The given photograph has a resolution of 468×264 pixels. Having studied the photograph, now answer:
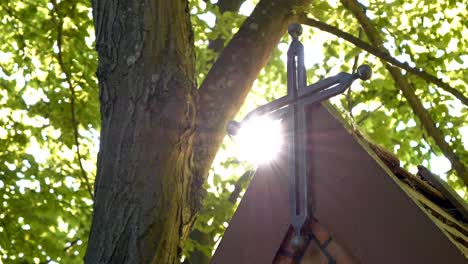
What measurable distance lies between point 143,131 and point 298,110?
70 centimetres

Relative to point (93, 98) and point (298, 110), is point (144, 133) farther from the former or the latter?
point (93, 98)

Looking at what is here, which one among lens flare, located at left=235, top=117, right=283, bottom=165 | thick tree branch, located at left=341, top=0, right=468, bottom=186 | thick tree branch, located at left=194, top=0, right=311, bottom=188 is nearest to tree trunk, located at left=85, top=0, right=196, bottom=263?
lens flare, located at left=235, top=117, right=283, bottom=165

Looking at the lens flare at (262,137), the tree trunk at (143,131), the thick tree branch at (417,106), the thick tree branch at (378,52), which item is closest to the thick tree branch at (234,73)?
the thick tree branch at (378,52)

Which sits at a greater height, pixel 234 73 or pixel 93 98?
pixel 93 98

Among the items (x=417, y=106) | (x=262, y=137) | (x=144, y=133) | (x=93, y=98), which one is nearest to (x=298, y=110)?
(x=262, y=137)

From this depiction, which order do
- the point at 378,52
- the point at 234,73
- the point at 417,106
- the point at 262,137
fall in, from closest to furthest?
the point at 262,137 → the point at 234,73 → the point at 378,52 → the point at 417,106

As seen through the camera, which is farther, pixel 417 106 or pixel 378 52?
pixel 417 106

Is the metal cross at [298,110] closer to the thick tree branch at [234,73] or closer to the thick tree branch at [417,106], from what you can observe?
the thick tree branch at [234,73]

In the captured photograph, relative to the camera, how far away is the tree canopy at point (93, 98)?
5.76 m

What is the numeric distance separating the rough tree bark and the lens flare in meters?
0.30

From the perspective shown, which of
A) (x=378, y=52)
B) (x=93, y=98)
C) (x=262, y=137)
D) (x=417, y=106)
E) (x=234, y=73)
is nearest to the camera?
(x=262, y=137)

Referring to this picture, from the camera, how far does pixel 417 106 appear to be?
4.82 meters

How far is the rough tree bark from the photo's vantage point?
2941mm

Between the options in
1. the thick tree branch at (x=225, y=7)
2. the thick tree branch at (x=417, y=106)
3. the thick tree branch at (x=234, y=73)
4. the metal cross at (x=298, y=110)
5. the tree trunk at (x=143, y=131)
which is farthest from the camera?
the thick tree branch at (x=225, y=7)
